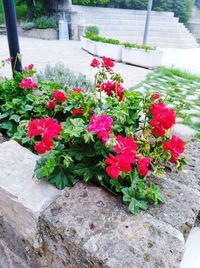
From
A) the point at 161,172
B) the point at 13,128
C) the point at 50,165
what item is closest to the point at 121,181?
the point at 161,172

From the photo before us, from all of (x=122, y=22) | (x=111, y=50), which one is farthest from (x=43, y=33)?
(x=122, y=22)

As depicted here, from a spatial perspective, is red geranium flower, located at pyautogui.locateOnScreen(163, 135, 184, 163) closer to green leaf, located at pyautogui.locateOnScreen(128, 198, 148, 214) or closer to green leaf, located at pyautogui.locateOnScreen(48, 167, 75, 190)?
green leaf, located at pyautogui.locateOnScreen(128, 198, 148, 214)

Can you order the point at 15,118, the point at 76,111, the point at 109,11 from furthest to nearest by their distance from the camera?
1. the point at 109,11
2. the point at 15,118
3. the point at 76,111

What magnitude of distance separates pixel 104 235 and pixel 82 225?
9cm

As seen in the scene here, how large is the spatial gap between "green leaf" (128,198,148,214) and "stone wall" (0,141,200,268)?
24 mm

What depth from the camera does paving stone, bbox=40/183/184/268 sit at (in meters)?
0.80

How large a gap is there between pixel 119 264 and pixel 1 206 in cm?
64

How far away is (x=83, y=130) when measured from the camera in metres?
1.06

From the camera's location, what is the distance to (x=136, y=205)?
975mm

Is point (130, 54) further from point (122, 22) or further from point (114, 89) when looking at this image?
point (122, 22)

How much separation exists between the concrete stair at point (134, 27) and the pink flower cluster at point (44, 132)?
10927 millimetres

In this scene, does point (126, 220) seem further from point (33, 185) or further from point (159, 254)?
point (33, 185)

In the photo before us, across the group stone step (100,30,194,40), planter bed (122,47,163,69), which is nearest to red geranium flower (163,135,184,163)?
planter bed (122,47,163,69)

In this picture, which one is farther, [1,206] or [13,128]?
[13,128]
